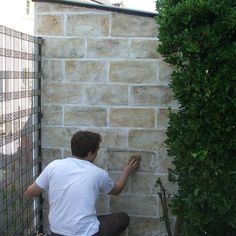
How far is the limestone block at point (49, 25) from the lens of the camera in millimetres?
4547

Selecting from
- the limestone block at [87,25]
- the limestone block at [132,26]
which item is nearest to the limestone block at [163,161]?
the limestone block at [132,26]

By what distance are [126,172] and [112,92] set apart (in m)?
0.76

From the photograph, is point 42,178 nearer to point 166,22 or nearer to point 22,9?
point 166,22

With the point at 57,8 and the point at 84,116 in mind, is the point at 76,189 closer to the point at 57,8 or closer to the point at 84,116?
the point at 84,116

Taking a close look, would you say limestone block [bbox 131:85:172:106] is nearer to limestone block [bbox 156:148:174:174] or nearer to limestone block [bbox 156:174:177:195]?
limestone block [bbox 156:148:174:174]

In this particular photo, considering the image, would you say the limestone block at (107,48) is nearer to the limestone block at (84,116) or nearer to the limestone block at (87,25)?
the limestone block at (87,25)

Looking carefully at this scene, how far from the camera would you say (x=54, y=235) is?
3.86m

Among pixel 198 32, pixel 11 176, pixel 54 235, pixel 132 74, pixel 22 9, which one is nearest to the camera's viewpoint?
pixel 198 32

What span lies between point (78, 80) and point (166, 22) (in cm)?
134

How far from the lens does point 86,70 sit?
4.53 meters

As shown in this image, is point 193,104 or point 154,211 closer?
point 193,104

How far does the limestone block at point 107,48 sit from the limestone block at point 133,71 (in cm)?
8

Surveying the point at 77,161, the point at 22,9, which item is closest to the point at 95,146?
the point at 77,161

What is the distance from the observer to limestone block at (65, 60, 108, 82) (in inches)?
177
